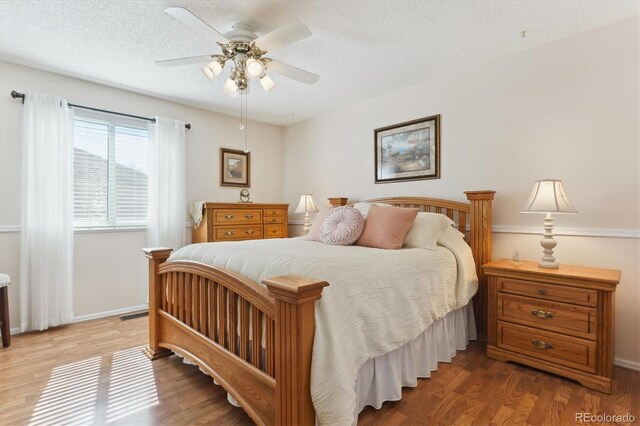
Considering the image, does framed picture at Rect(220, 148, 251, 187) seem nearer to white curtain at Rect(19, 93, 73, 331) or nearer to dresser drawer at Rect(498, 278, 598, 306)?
white curtain at Rect(19, 93, 73, 331)

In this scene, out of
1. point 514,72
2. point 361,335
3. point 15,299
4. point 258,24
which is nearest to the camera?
point 361,335

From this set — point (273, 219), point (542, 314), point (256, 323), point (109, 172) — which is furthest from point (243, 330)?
point (109, 172)

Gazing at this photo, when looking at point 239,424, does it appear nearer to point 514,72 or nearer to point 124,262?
point 124,262

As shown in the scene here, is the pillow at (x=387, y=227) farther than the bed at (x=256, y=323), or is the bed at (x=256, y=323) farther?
the pillow at (x=387, y=227)

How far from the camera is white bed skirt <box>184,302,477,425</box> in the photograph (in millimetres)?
1694

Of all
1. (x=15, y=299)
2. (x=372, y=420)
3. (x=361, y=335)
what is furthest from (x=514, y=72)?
(x=15, y=299)

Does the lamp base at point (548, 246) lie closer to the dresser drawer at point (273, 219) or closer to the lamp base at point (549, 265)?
the lamp base at point (549, 265)

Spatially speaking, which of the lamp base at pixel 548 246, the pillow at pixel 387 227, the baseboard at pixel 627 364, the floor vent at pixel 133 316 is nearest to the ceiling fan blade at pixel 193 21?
the pillow at pixel 387 227

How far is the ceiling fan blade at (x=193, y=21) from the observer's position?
5.66 ft

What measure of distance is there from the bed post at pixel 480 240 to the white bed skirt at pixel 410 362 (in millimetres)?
192

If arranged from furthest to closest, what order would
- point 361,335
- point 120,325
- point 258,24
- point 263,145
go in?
point 263,145 < point 120,325 < point 258,24 < point 361,335

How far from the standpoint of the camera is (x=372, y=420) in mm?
1639

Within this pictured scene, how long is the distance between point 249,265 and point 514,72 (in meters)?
2.66

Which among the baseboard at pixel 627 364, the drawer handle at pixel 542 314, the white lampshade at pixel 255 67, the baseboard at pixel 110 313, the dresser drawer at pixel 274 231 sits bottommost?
the baseboard at pixel 110 313
